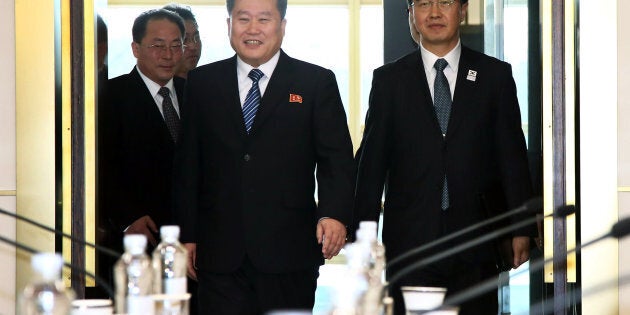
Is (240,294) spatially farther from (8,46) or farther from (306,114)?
(8,46)

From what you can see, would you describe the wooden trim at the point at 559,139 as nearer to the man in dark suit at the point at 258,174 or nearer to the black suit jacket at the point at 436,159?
the black suit jacket at the point at 436,159

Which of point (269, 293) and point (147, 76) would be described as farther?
point (147, 76)

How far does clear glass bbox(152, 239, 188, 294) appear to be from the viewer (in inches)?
97.0

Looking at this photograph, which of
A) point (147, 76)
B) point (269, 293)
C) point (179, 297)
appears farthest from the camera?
point (147, 76)

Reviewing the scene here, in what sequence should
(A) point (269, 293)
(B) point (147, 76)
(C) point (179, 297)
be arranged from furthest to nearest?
(B) point (147, 76), (A) point (269, 293), (C) point (179, 297)

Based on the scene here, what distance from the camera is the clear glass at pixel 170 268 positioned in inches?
97.0

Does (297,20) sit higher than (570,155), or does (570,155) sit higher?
(297,20)

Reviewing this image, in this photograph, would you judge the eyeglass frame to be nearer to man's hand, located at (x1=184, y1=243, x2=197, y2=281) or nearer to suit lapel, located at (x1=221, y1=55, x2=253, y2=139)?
suit lapel, located at (x1=221, y1=55, x2=253, y2=139)

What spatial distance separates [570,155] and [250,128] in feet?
3.49

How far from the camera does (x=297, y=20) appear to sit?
5.09 metres

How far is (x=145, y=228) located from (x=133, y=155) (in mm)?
282

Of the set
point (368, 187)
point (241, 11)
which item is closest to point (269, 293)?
point (368, 187)

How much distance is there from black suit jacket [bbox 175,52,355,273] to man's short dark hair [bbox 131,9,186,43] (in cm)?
79

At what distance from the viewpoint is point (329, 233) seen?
405 cm
